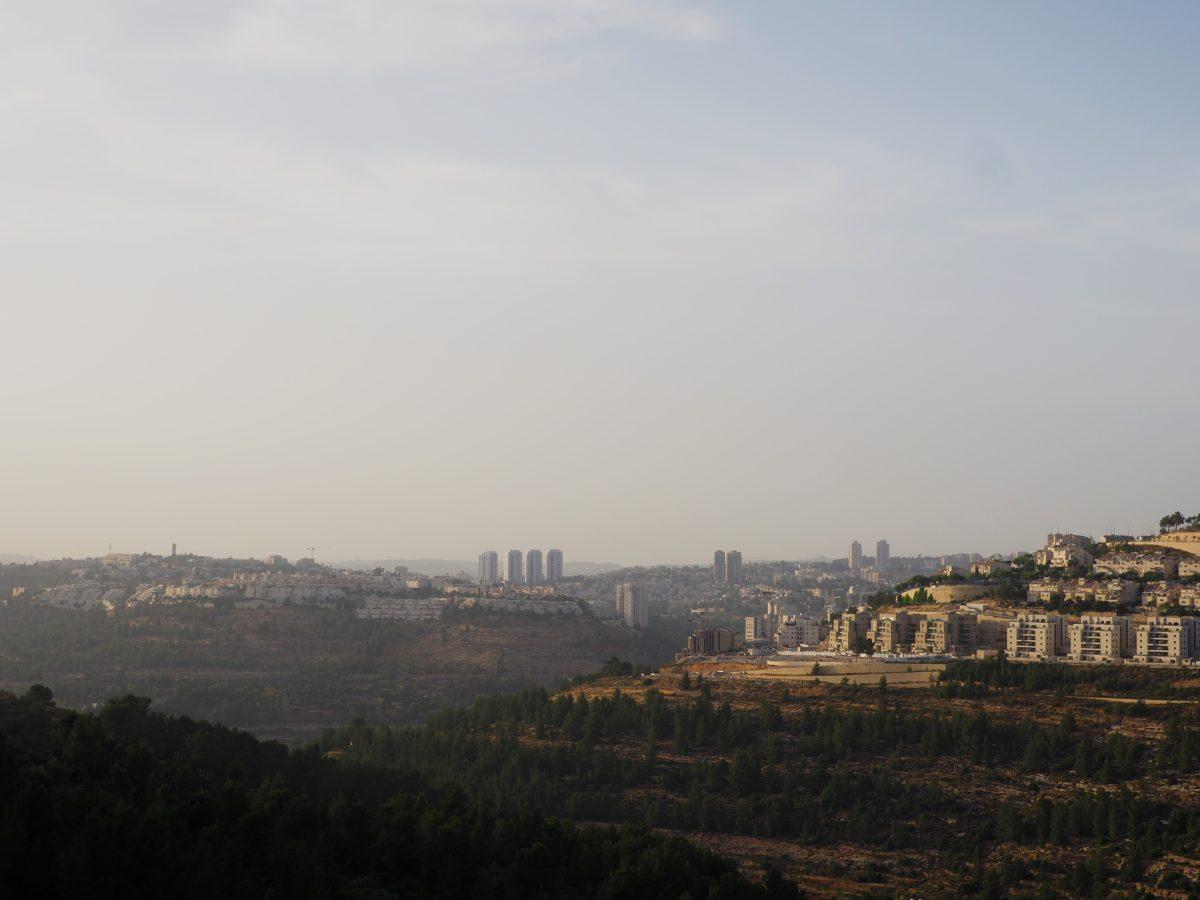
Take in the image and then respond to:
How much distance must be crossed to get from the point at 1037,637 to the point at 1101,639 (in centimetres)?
291

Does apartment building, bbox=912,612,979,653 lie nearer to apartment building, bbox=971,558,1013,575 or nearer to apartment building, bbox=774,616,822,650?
apartment building, bbox=971,558,1013,575

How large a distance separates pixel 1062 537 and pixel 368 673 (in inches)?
1984

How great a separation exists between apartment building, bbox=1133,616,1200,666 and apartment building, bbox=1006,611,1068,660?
343cm

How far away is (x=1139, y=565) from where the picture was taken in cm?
7456

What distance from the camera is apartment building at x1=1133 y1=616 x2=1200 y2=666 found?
60719mm

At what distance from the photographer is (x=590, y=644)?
121 metres

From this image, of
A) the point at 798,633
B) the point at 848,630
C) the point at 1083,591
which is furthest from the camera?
the point at 798,633

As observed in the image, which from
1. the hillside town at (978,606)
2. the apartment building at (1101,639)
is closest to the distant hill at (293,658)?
the hillside town at (978,606)

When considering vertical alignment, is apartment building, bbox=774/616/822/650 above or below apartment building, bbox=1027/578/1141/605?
below

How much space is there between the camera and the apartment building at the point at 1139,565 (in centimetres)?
7300

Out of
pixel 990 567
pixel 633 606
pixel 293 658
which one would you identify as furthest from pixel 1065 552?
pixel 633 606

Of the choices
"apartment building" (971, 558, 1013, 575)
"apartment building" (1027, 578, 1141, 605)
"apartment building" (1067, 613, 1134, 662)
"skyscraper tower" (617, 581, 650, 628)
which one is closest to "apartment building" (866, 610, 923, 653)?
"apartment building" (1027, 578, 1141, 605)

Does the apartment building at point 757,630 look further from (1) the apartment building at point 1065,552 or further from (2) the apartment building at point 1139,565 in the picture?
(2) the apartment building at point 1139,565

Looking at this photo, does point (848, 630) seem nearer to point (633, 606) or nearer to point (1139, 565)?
point (1139, 565)
